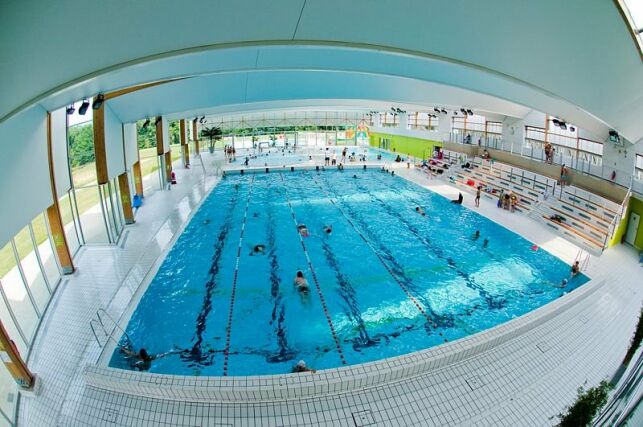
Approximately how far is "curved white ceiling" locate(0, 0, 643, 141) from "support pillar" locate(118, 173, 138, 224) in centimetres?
511

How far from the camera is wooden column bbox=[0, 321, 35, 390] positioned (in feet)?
15.1

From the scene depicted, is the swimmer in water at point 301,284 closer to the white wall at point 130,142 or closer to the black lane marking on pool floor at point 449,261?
the black lane marking on pool floor at point 449,261

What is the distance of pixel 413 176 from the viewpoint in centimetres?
2038

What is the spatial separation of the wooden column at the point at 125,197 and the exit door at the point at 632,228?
632 inches

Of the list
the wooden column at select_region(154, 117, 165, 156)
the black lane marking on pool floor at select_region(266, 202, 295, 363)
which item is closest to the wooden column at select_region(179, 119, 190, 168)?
the wooden column at select_region(154, 117, 165, 156)

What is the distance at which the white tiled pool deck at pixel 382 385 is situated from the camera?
4234mm

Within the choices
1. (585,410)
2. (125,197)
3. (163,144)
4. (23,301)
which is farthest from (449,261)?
(163,144)

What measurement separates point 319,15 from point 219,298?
6.35 metres

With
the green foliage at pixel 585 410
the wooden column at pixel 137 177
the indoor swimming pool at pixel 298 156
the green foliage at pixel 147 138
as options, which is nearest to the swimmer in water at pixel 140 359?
the green foliage at pixel 585 410

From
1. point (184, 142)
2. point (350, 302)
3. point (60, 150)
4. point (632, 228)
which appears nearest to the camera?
point (60, 150)

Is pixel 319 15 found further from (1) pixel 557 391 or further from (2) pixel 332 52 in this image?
(1) pixel 557 391

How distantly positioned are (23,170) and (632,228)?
1531cm

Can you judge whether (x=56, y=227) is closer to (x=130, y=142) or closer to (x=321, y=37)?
(x=130, y=142)

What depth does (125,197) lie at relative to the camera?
452 inches
